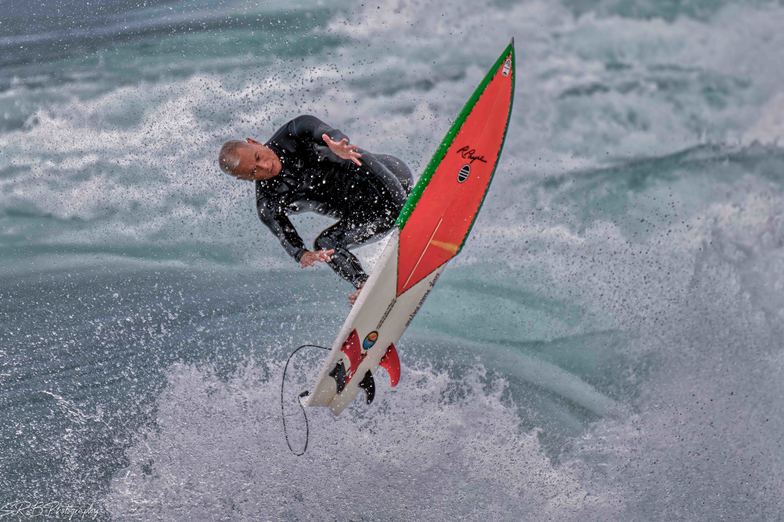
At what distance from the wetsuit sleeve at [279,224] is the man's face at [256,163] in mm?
155

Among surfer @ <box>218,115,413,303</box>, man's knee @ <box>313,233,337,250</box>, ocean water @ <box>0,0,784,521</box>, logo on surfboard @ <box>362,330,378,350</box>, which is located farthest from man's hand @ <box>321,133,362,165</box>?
ocean water @ <box>0,0,784,521</box>

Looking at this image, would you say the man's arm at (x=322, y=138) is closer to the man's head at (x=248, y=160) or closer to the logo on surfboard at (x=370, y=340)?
the man's head at (x=248, y=160)

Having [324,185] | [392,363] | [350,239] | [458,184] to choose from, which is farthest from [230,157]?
[392,363]

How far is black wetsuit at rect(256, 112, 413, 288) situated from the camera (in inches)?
145

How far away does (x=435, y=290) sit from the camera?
6.23m

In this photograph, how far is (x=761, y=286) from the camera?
6.04m

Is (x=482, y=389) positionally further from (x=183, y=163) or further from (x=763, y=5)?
(x=763, y=5)

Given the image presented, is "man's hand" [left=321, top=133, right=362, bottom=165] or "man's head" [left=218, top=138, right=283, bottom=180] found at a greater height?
"man's hand" [left=321, top=133, right=362, bottom=165]

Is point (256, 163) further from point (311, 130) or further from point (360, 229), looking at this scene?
point (360, 229)

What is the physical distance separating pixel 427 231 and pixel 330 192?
17.8 inches

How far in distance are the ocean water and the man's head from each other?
7.24ft

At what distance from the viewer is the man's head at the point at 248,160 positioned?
11.4 ft

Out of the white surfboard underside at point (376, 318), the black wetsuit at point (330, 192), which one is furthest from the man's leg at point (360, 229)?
the white surfboard underside at point (376, 318)

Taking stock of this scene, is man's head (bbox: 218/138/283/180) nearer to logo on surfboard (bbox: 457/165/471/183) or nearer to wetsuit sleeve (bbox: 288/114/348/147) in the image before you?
wetsuit sleeve (bbox: 288/114/348/147)
